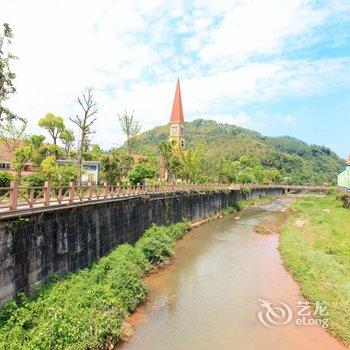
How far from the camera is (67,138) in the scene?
51.1 m

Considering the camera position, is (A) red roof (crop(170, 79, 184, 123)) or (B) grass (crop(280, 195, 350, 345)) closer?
(B) grass (crop(280, 195, 350, 345))

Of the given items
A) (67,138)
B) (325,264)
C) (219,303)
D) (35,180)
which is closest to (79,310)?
(219,303)

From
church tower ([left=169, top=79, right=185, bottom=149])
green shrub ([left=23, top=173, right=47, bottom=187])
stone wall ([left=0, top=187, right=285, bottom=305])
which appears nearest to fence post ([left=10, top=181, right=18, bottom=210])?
stone wall ([left=0, top=187, right=285, bottom=305])

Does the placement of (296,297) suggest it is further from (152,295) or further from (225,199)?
(225,199)

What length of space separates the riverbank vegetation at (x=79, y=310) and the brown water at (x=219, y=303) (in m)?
1.11

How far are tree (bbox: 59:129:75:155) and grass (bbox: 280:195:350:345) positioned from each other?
32.3 metres

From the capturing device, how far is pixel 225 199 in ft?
201

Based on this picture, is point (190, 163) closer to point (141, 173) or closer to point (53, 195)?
point (141, 173)

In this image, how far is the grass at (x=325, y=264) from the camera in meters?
16.4

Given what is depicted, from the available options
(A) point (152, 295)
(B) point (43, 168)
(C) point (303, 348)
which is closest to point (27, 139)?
(B) point (43, 168)

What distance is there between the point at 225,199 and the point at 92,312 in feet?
161

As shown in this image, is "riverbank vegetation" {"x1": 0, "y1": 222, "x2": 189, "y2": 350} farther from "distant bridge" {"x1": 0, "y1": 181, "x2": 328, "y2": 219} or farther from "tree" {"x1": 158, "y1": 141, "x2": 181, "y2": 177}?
"tree" {"x1": 158, "y1": 141, "x2": 181, "y2": 177}
